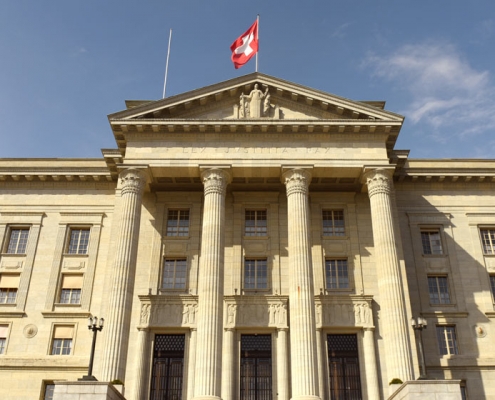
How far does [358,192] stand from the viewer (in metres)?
38.7

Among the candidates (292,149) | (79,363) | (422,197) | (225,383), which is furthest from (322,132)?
(79,363)

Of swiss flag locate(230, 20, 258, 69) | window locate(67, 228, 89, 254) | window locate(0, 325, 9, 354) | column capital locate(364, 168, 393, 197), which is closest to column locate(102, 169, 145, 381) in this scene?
window locate(67, 228, 89, 254)

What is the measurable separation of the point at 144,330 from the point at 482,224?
77.8ft

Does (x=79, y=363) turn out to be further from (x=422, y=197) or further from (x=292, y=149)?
(x=422, y=197)

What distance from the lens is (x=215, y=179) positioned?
35.1m

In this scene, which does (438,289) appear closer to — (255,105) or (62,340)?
(255,105)

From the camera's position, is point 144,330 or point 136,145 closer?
point 144,330

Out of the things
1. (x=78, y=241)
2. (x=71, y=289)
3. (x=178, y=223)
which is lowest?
(x=71, y=289)

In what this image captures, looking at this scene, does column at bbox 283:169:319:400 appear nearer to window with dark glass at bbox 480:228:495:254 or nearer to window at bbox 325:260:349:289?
window at bbox 325:260:349:289

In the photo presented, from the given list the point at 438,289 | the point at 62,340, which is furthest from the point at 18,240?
the point at 438,289

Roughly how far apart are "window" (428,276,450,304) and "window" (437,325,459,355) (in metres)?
1.78

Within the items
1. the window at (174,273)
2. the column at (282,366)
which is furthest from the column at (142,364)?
the column at (282,366)

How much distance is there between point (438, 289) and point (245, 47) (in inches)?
827

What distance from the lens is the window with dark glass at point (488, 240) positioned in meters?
38.5
